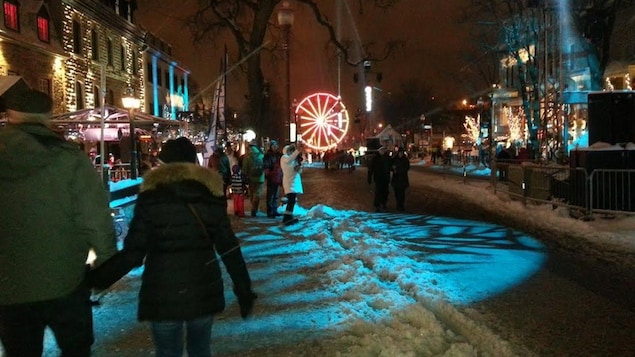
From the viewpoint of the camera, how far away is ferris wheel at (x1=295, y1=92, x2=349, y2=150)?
14898 mm

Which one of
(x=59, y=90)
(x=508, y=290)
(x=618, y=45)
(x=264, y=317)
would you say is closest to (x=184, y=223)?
(x=264, y=317)

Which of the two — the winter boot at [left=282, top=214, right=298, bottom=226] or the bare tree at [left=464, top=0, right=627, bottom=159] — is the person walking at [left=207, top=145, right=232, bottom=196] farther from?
the bare tree at [left=464, top=0, right=627, bottom=159]

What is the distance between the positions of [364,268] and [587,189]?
24.1 ft

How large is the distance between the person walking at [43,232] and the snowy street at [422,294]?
2110 millimetres

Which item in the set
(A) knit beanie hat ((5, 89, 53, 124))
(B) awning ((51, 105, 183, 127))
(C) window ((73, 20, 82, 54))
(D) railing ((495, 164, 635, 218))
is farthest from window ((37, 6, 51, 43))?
(A) knit beanie hat ((5, 89, 53, 124))

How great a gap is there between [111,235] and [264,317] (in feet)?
10.6

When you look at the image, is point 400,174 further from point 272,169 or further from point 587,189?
point 587,189

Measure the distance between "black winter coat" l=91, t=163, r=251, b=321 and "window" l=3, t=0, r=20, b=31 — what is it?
80.3 ft

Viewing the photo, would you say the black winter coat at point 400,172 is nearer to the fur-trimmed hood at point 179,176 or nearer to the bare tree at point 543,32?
the bare tree at point 543,32

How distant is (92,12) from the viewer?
34.2 metres

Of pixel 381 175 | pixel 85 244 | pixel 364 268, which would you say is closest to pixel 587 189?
pixel 381 175

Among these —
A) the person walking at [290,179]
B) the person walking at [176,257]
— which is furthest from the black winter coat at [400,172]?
the person walking at [176,257]

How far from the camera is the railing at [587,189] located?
13.3 metres

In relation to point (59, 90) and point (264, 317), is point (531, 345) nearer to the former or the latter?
point (264, 317)
